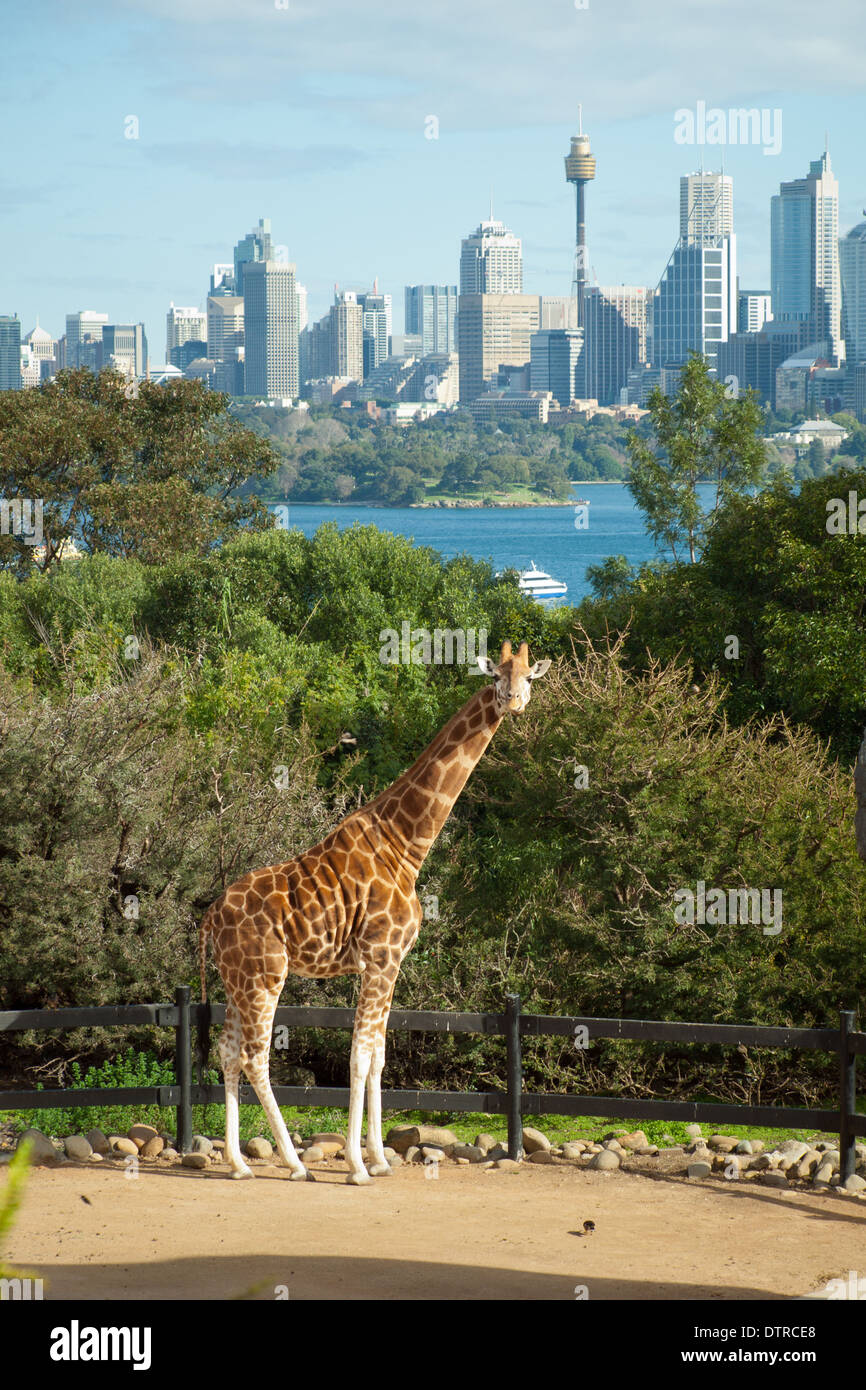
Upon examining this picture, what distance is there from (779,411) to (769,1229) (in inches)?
7065

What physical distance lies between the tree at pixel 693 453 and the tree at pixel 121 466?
15621 mm

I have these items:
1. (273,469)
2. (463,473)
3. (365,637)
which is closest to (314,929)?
(365,637)

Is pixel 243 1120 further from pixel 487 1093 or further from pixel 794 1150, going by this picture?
pixel 794 1150

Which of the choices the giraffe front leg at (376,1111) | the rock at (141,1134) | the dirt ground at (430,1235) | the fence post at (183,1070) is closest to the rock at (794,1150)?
the dirt ground at (430,1235)

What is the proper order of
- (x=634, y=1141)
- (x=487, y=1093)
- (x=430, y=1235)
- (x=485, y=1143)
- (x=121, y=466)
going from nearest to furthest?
(x=430, y=1235), (x=487, y=1093), (x=485, y=1143), (x=634, y=1141), (x=121, y=466)

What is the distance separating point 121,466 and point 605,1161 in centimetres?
4830

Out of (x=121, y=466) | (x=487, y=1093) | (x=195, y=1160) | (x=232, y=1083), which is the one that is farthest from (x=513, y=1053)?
(x=121, y=466)

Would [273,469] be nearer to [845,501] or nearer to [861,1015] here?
[845,501]

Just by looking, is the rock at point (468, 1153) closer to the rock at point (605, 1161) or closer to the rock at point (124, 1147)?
the rock at point (605, 1161)

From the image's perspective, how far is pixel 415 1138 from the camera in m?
11.2

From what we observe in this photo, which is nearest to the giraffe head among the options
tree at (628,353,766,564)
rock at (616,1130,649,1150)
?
rock at (616,1130,649,1150)

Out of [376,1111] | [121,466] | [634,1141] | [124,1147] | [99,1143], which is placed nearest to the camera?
[376,1111]

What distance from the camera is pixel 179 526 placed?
5319 cm

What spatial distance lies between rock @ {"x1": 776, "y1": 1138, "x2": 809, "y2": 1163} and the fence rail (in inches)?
20.0
